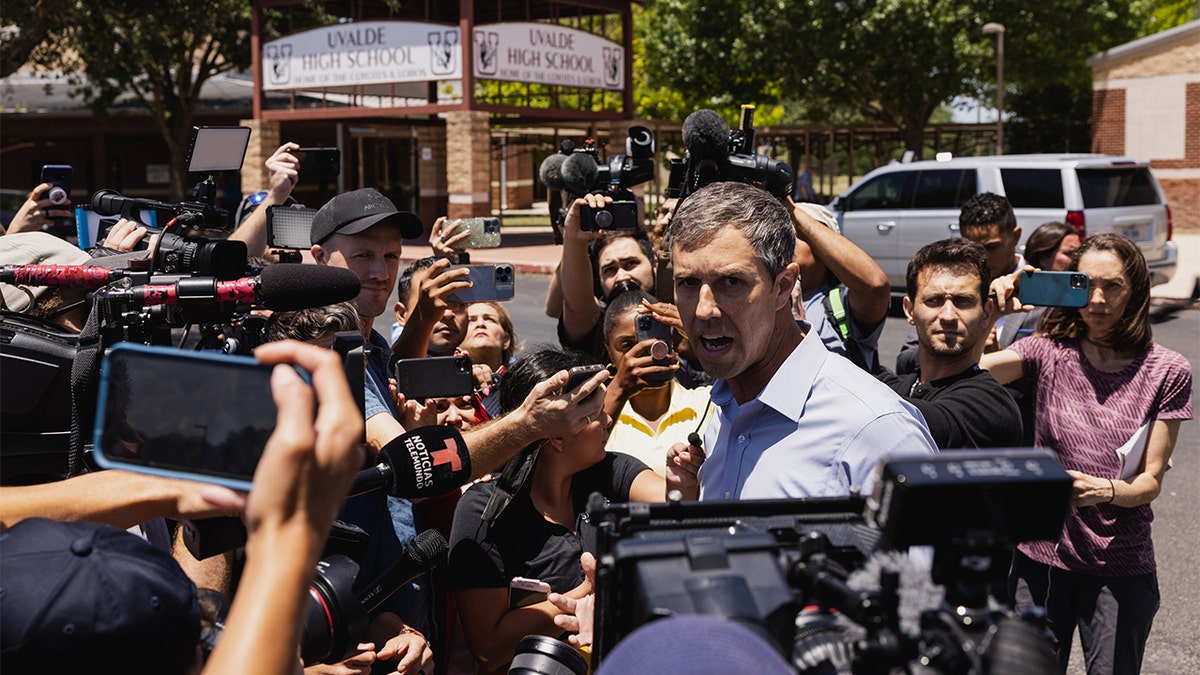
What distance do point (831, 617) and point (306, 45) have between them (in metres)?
25.0

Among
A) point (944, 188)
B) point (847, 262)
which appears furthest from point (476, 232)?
point (944, 188)

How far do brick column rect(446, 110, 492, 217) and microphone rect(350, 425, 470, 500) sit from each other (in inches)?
829

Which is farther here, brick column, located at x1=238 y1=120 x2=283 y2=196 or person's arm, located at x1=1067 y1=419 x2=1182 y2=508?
brick column, located at x1=238 y1=120 x2=283 y2=196

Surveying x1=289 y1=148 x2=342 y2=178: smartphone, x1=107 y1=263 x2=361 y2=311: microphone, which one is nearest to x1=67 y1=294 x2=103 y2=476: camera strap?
x1=107 y1=263 x2=361 y2=311: microphone

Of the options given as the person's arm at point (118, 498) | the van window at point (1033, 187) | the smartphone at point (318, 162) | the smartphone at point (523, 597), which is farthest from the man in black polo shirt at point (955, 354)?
the van window at point (1033, 187)

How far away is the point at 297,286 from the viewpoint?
7.78 feet

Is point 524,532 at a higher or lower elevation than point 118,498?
lower

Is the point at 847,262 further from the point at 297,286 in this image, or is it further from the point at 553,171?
the point at 297,286

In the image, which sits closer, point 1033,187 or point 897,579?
point 897,579

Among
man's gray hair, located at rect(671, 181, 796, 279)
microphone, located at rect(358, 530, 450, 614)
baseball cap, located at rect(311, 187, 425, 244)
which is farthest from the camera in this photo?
baseball cap, located at rect(311, 187, 425, 244)

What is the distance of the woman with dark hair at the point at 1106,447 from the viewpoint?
3.61 m

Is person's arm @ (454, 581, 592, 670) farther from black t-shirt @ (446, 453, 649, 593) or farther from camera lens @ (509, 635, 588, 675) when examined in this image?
camera lens @ (509, 635, 588, 675)

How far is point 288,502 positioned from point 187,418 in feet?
0.67

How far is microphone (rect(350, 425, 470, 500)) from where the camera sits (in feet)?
7.62
